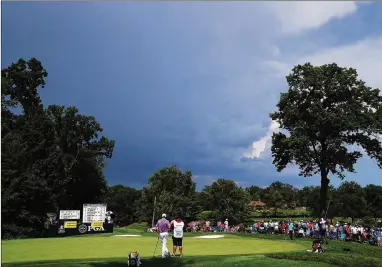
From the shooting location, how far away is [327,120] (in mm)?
55062

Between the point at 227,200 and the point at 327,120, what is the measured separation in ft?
158

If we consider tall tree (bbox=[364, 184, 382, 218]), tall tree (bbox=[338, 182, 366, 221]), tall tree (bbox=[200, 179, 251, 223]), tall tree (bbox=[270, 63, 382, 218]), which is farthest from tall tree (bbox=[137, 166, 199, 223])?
tall tree (bbox=[364, 184, 382, 218])

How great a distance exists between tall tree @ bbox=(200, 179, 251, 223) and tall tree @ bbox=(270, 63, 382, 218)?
132ft

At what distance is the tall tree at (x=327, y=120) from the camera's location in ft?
184

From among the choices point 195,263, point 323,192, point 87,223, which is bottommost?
point 195,263

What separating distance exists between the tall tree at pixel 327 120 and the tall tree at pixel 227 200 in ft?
132

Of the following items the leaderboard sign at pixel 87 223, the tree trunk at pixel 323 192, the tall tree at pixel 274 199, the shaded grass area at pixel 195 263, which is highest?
the tall tree at pixel 274 199

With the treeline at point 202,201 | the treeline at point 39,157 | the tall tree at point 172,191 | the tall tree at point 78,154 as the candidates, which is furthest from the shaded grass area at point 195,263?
the tall tree at point 172,191

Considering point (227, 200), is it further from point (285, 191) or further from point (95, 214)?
point (285, 191)

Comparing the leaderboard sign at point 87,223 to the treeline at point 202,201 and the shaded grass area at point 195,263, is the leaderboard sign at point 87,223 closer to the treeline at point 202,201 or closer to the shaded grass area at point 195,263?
the shaded grass area at point 195,263

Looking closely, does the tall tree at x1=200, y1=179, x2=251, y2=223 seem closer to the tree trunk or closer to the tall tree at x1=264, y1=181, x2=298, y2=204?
the tree trunk

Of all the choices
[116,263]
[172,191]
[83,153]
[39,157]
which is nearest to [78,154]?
[83,153]

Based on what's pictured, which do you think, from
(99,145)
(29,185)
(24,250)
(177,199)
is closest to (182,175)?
(177,199)

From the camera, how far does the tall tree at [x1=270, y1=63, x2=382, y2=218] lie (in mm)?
56094
